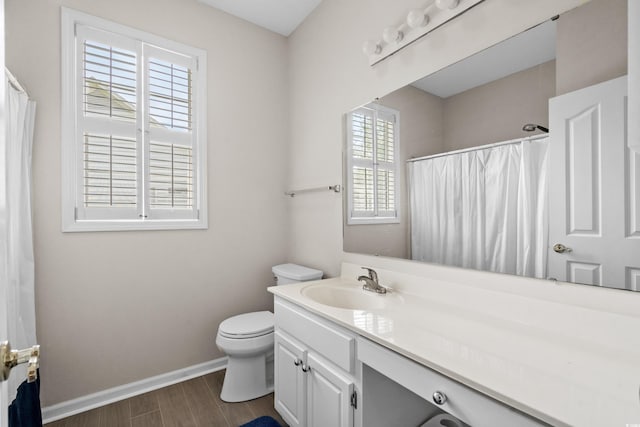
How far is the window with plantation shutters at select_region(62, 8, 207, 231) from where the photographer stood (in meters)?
1.80

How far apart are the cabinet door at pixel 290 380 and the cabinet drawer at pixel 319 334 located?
7 centimetres

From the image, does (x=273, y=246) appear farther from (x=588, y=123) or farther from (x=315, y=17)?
(x=588, y=123)

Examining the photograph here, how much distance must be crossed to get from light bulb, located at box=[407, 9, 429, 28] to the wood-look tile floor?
2.22 metres

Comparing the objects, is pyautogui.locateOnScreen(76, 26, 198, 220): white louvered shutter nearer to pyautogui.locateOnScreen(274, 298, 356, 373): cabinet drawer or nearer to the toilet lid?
the toilet lid

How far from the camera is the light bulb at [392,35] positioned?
151 cm

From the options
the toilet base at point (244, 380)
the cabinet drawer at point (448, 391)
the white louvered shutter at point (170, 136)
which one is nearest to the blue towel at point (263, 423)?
the toilet base at point (244, 380)

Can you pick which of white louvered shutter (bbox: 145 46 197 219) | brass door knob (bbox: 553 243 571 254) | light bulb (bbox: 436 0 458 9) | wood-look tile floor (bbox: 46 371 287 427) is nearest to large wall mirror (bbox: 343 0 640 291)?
Answer: brass door knob (bbox: 553 243 571 254)

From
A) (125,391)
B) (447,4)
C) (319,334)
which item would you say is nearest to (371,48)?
(447,4)

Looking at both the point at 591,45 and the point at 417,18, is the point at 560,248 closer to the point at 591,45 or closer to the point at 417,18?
the point at 591,45

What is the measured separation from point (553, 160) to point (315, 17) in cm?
197

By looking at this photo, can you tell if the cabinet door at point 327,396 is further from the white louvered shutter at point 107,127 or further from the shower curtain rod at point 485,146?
the white louvered shutter at point 107,127

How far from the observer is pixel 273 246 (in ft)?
8.31

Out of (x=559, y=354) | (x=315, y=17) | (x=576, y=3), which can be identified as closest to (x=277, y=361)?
(x=559, y=354)

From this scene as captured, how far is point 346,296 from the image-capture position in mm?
1656
